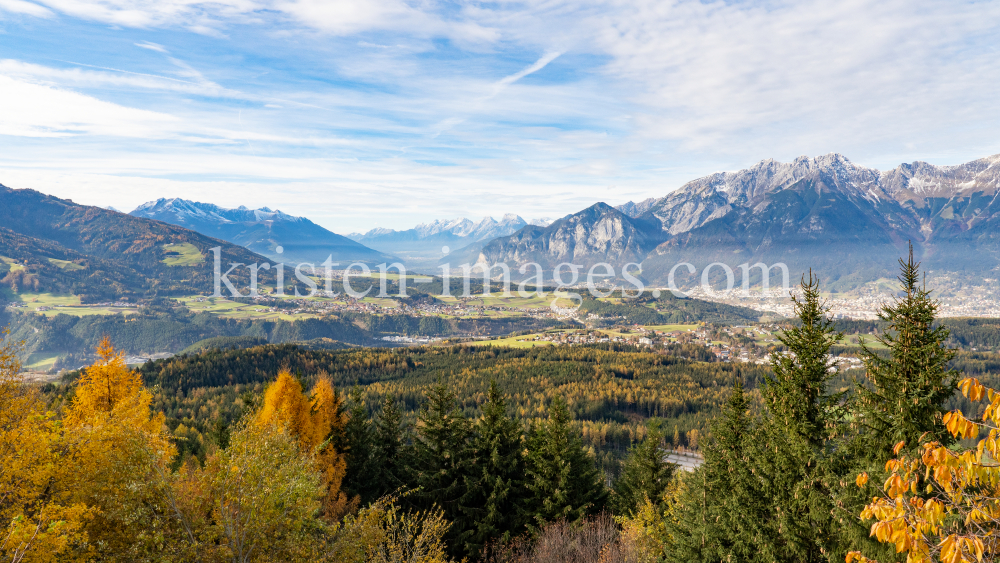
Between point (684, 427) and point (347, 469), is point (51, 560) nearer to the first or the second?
point (347, 469)

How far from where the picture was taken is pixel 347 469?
3909 cm

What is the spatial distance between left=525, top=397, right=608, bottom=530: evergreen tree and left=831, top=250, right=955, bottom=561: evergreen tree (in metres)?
18.6

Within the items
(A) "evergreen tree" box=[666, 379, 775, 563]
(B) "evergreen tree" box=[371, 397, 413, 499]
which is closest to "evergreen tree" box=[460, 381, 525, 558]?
(B) "evergreen tree" box=[371, 397, 413, 499]

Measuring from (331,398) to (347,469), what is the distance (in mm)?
6270

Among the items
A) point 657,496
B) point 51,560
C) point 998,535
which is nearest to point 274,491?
point 51,560

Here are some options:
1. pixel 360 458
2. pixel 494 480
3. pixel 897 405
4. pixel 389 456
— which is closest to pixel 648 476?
pixel 494 480

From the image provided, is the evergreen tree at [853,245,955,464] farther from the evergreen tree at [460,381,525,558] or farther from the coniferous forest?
the evergreen tree at [460,381,525,558]

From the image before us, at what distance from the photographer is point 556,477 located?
34.1 metres

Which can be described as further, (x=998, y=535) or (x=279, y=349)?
(x=279, y=349)

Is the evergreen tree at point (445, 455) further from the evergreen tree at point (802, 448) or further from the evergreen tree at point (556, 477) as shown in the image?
the evergreen tree at point (802, 448)

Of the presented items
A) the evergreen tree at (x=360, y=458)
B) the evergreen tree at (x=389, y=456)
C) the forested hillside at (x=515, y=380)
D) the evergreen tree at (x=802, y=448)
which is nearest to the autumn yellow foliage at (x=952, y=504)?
the evergreen tree at (x=802, y=448)

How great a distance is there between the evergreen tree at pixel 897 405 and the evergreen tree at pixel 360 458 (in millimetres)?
31440

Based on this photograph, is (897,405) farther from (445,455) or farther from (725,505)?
(445,455)

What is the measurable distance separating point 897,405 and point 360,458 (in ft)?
120
